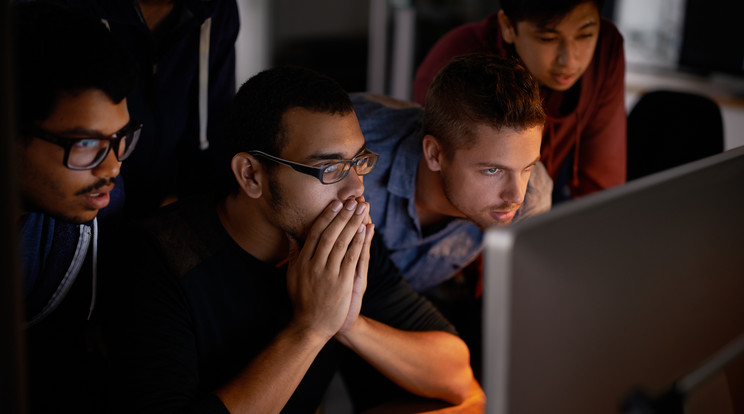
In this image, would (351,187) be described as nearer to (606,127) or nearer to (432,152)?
(432,152)

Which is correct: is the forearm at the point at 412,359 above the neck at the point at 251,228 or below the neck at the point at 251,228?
below

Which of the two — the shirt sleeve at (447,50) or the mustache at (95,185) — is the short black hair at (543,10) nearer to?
the shirt sleeve at (447,50)

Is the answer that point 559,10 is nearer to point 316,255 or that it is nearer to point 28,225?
point 316,255

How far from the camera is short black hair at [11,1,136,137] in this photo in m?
0.80

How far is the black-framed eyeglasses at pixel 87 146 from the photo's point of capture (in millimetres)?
822

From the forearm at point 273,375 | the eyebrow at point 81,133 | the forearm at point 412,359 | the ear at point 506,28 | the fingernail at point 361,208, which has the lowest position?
the forearm at point 412,359

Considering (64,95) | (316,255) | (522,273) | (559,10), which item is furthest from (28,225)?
(559,10)

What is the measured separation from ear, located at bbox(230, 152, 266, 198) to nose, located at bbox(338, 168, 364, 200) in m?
0.14

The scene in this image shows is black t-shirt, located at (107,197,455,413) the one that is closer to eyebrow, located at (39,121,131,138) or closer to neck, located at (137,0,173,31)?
eyebrow, located at (39,121,131,138)

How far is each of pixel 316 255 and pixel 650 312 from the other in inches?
21.2

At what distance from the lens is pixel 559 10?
1.30 metres

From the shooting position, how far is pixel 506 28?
4.48 ft

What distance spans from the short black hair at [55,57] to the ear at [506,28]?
0.76m

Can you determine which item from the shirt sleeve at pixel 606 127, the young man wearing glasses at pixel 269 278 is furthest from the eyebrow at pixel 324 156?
the shirt sleeve at pixel 606 127
